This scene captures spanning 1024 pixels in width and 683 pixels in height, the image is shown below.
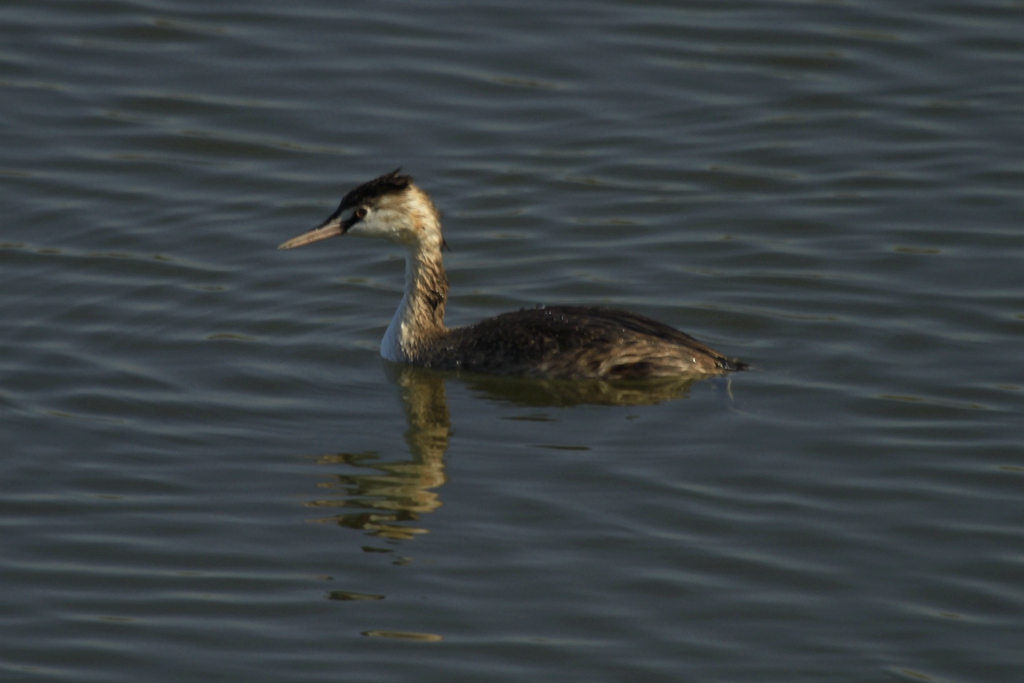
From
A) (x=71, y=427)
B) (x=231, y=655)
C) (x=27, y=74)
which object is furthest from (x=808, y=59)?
(x=231, y=655)

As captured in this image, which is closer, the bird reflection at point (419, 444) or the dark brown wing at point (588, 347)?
the bird reflection at point (419, 444)

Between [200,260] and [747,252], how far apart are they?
369cm

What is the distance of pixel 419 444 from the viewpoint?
9.84 meters

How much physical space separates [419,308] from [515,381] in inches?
34.2

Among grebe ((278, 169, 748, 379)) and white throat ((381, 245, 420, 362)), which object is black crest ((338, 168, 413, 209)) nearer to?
grebe ((278, 169, 748, 379))

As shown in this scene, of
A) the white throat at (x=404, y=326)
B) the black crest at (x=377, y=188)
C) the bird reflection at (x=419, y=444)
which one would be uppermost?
the black crest at (x=377, y=188)

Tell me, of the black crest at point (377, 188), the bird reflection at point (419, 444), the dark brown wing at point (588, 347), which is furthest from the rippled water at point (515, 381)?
the black crest at point (377, 188)

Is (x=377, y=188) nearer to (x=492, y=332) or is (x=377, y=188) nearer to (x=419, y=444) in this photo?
(x=492, y=332)

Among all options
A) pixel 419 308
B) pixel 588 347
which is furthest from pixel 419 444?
pixel 419 308

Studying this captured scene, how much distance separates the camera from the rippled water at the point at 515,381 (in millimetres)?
7887

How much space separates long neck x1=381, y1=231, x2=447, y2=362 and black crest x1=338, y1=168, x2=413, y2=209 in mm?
408

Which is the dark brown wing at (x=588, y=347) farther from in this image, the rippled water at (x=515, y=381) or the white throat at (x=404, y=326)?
the white throat at (x=404, y=326)

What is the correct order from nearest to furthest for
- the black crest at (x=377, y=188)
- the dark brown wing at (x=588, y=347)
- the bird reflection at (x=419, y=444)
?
the bird reflection at (x=419, y=444)
the dark brown wing at (x=588, y=347)
the black crest at (x=377, y=188)

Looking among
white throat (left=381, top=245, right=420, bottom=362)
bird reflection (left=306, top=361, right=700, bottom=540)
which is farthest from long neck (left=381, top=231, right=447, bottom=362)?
bird reflection (left=306, top=361, right=700, bottom=540)
